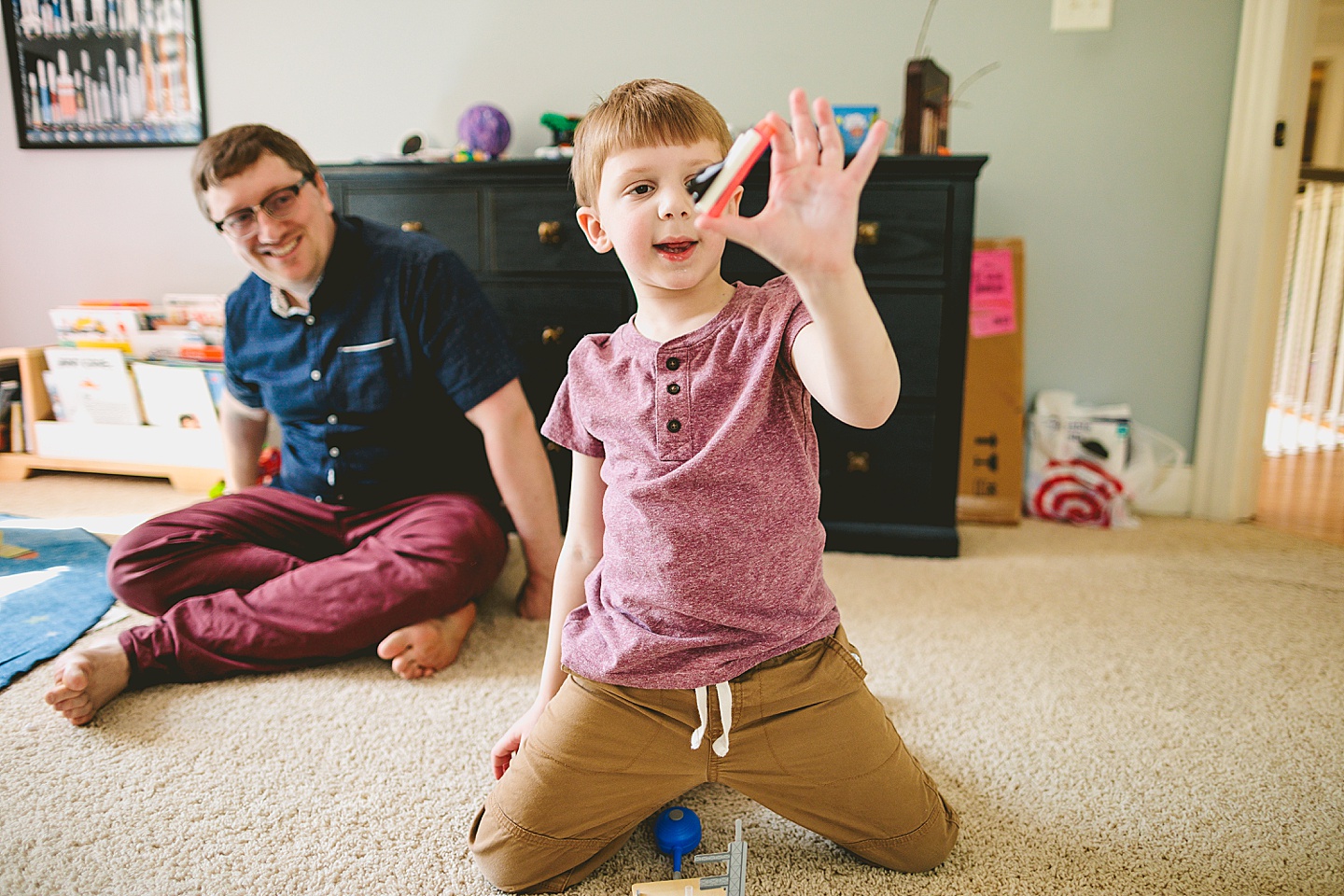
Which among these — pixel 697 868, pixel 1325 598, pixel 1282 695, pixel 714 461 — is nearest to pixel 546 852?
pixel 697 868

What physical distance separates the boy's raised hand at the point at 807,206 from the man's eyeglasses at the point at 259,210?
96 cm

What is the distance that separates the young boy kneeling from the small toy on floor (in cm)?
8

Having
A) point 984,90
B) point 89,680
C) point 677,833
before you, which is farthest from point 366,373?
point 984,90

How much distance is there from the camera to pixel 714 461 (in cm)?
74

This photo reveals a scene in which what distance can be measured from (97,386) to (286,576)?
141cm

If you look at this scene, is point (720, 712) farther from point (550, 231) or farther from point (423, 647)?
point (550, 231)

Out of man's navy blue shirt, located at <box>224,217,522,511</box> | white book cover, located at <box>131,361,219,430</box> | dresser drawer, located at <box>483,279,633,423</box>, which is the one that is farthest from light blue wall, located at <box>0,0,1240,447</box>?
man's navy blue shirt, located at <box>224,217,522,511</box>

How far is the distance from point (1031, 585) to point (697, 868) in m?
1.00

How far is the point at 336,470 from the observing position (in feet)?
4.55

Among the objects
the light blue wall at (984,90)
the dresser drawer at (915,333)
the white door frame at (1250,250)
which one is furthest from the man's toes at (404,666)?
the white door frame at (1250,250)

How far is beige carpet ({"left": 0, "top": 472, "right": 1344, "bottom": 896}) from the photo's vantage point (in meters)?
0.81

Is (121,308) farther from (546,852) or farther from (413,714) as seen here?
(546,852)

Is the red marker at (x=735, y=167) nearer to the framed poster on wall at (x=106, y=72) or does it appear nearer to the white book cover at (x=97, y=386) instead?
the white book cover at (x=97, y=386)

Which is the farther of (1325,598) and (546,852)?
(1325,598)
